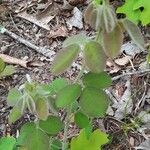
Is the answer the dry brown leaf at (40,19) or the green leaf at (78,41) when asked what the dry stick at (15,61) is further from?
the green leaf at (78,41)

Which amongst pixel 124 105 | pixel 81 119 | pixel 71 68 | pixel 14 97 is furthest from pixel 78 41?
pixel 71 68

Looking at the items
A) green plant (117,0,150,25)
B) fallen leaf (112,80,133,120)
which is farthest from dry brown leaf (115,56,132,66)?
green plant (117,0,150,25)

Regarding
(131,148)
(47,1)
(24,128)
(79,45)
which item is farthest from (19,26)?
(79,45)

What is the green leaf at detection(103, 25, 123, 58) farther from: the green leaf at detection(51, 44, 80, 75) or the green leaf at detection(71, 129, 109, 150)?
the green leaf at detection(71, 129, 109, 150)

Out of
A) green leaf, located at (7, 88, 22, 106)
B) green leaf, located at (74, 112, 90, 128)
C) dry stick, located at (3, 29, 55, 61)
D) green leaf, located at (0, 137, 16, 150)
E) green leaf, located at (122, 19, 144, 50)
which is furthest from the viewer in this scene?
dry stick, located at (3, 29, 55, 61)

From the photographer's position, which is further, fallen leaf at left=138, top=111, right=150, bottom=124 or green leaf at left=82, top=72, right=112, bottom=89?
fallen leaf at left=138, top=111, right=150, bottom=124

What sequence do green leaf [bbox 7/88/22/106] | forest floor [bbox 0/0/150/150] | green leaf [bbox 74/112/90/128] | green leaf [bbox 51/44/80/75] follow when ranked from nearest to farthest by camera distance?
green leaf [bbox 51/44/80/75] < green leaf [bbox 7/88/22/106] < green leaf [bbox 74/112/90/128] < forest floor [bbox 0/0/150/150]
